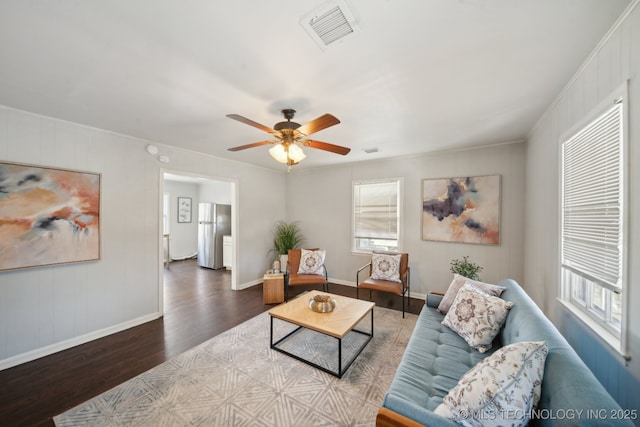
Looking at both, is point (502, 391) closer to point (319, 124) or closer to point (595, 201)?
point (595, 201)

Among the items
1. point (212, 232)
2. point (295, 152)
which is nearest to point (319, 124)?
point (295, 152)

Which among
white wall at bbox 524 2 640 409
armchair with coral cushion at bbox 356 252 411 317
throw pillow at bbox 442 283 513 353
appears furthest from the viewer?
armchair with coral cushion at bbox 356 252 411 317

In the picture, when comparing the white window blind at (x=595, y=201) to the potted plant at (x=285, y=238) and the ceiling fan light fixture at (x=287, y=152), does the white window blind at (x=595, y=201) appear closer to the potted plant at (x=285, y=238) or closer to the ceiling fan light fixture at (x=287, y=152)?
the ceiling fan light fixture at (x=287, y=152)

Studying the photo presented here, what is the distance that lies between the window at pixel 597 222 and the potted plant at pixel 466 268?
4.41 ft

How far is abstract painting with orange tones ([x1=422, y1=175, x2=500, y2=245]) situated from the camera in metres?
3.47

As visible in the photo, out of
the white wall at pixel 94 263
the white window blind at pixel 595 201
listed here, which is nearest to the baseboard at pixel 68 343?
the white wall at pixel 94 263

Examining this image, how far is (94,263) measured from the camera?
2.78 metres

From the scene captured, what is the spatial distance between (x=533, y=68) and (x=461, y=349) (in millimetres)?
2174

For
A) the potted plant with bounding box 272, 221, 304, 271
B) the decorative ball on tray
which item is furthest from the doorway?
the decorative ball on tray

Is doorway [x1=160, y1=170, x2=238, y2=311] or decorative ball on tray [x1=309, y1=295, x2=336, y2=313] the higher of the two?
doorway [x1=160, y1=170, x2=238, y2=311]

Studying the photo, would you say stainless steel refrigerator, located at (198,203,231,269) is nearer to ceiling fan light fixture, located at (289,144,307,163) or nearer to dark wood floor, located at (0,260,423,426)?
dark wood floor, located at (0,260,423,426)

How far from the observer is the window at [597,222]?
1.33 meters

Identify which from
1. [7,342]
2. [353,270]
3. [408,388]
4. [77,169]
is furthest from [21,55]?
[353,270]

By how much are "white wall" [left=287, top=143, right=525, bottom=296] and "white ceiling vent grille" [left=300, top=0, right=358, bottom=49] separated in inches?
124
